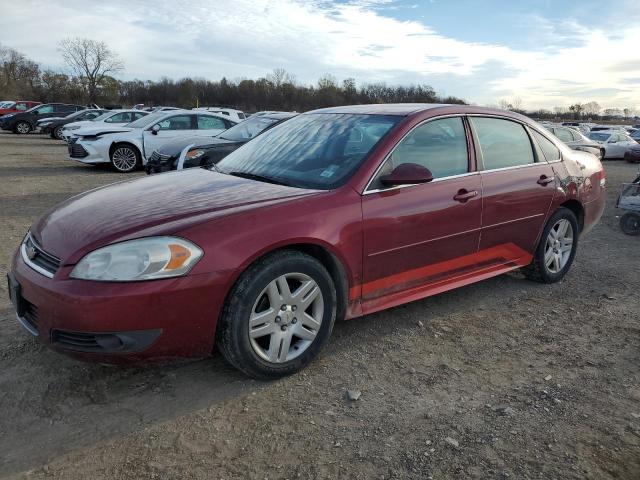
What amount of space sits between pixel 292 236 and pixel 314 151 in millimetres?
1035

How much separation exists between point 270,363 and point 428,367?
1.01 metres

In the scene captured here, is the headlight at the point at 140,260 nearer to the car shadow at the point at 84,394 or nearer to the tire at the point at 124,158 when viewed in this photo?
the car shadow at the point at 84,394

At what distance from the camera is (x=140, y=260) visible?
8.91 feet

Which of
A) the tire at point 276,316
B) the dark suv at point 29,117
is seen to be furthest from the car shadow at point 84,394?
the dark suv at point 29,117

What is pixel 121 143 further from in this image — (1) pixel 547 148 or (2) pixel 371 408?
(2) pixel 371 408

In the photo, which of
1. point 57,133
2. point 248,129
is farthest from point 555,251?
point 57,133

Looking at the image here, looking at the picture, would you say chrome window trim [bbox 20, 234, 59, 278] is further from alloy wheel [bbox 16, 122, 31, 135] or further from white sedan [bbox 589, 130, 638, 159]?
alloy wheel [bbox 16, 122, 31, 135]

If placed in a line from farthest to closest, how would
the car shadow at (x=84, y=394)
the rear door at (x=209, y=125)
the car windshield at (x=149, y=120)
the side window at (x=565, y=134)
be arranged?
the side window at (x=565, y=134)
the rear door at (x=209, y=125)
the car windshield at (x=149, y=120)
the car shadow at (x=84, y=394)

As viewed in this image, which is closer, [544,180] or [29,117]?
[544,180]

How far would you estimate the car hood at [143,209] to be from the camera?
2848 millimetres

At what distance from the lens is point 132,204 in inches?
129

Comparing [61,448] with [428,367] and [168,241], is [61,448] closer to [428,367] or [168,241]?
[168,241]

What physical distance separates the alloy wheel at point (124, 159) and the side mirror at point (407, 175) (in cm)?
1107

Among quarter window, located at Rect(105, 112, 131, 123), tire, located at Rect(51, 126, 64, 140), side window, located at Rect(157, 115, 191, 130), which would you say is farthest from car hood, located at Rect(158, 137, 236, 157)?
tire, located at Rect(51, 126, 64, 140)
